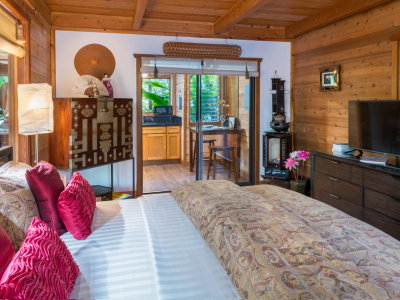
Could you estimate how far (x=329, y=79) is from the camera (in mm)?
4172

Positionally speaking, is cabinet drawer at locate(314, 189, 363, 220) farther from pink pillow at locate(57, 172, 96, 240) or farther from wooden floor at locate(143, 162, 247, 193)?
pink pillow at locate(57, 172, 96, 240)

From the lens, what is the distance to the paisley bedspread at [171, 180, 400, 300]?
1.08 m

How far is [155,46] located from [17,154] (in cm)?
248

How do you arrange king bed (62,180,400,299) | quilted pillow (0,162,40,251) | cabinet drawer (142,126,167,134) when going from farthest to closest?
A: cabinet drawer (142,126,167,134) → quilted pillow (0,162,40,251) → king bed (62,180,400,299)

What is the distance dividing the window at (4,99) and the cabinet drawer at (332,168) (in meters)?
3.06

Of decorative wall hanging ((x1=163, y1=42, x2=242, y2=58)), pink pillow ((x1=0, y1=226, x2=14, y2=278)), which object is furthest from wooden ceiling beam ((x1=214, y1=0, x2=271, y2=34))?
pink pillow ((x1=0, y1=226, x2=14, y2=278))

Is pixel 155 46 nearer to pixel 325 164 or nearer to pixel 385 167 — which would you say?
pixel 325 164

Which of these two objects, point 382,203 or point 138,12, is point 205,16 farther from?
point 382,203

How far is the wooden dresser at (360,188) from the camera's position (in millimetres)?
2766

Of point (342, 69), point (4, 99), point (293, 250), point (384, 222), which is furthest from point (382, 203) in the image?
point (4, 99)

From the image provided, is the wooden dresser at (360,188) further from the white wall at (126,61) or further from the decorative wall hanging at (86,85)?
the decorative wall hanging at (86,85)

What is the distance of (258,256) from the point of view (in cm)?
123

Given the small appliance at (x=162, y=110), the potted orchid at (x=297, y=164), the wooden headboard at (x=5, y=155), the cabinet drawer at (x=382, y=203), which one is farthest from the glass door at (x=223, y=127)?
the wooden headboard at (x=5, y=155)

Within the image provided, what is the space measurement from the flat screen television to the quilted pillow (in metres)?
2.93
